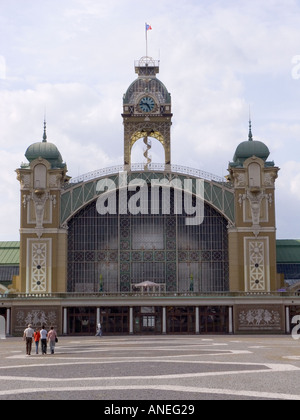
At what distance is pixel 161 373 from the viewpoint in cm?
3262

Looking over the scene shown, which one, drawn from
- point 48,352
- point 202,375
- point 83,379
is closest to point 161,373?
point 202,375

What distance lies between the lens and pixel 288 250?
11375 centimetres

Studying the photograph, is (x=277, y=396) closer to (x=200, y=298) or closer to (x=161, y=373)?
(x=161, y=373)

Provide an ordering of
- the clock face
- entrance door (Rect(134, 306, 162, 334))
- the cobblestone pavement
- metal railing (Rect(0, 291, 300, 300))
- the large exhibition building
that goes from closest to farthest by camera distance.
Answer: the cobblestone pavement, entrance door (Rect(134, 306, 162, 334)), metal railing (Rect(0, 291, 300, 300)), the large exhibition building, the clock face

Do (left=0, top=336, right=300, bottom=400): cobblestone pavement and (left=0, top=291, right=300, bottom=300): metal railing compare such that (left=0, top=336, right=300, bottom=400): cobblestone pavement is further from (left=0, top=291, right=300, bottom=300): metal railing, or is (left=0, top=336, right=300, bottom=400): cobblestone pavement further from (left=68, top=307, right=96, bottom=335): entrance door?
(left=0, top=291, right=300, bottom=300): metal railing

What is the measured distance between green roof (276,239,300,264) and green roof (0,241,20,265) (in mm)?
41176

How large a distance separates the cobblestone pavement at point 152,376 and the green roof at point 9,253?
220ft

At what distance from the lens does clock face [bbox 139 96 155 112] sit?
113000 millimetres

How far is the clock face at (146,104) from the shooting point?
371 feet

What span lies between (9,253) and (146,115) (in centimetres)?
3107

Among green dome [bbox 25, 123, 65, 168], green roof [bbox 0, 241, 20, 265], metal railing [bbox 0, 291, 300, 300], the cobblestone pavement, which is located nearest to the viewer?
the cobblestone pavement

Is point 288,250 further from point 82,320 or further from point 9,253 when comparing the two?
point 9,253

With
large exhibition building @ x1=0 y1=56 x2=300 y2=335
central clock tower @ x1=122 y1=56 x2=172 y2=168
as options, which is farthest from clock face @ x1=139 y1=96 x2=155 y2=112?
large exhibition building @ x1=0 y1=56 x2=300 y2=335

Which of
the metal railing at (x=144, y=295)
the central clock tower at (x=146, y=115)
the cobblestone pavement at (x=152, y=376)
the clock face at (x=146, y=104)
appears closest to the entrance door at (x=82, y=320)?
the metal railing at (x=144, y=295)
